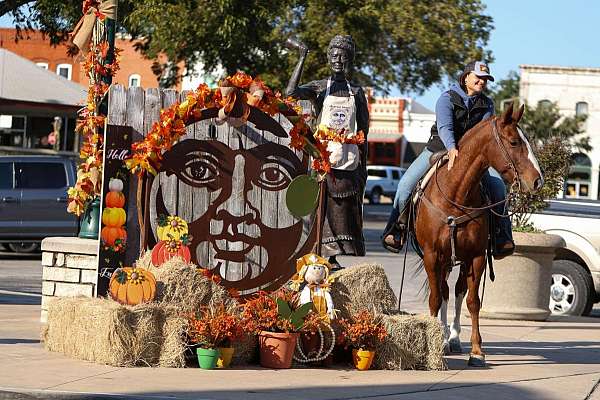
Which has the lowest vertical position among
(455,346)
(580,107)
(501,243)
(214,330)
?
(455,346)

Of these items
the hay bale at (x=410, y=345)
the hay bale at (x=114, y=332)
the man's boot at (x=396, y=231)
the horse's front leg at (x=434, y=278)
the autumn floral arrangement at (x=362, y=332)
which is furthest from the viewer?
the man's boot at (x=396, y=231)

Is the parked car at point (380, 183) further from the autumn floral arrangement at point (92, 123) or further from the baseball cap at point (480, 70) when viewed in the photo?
the baseball cap at point (480, 70)

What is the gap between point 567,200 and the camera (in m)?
18.8

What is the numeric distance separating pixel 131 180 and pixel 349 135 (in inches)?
82.1

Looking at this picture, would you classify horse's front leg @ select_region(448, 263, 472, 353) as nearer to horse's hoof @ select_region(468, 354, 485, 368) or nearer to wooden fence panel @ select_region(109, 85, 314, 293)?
horse's hoof @ select_region(468, 354, 485, 368)

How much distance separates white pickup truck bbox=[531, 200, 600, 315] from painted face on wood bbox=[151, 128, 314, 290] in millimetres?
7009

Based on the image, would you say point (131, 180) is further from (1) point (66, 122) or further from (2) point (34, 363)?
(1) point (66, 122)

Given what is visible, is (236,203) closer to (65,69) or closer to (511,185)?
(511,185)

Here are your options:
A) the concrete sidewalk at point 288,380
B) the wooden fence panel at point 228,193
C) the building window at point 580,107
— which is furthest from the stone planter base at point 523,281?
the building window at point 580,107

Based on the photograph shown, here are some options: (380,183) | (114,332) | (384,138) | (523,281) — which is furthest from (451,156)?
(384,138)

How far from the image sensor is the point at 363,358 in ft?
33.6

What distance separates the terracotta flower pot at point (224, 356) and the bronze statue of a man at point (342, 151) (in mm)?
2061

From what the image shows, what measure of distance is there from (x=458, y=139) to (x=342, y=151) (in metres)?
1.17

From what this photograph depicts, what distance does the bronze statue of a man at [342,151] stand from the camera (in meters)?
11.4
